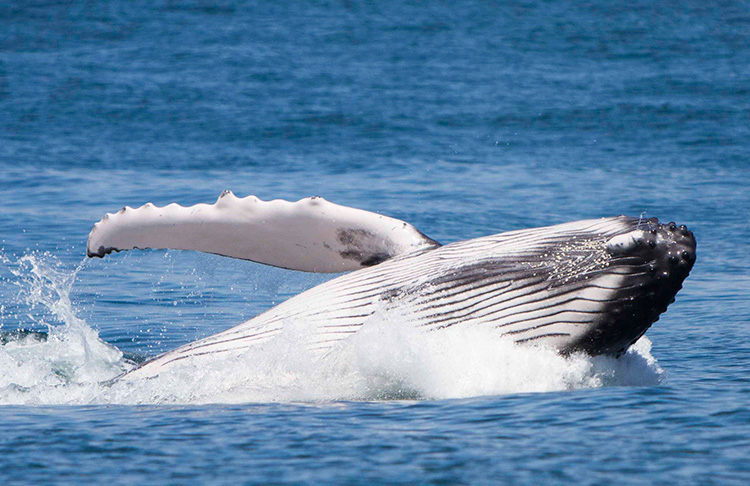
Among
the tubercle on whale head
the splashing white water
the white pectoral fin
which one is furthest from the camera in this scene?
the white pectoral fin

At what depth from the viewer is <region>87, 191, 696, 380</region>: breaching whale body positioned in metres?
8.20

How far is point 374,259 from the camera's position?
9.65m

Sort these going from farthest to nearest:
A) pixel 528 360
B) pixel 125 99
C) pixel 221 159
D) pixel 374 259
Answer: pixel 125 99
pixel 221 159
pixel 374 259
pixel 528 360

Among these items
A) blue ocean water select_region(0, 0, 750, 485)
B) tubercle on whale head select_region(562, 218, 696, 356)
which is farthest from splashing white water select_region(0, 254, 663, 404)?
tubercle on whale head select_region(562, 218, 696, 356)

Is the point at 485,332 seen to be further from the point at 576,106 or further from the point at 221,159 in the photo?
the point at 576,106

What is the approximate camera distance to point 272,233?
9961mm

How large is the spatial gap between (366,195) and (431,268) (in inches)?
492

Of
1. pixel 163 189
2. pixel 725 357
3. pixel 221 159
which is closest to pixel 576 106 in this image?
pixel 221 159

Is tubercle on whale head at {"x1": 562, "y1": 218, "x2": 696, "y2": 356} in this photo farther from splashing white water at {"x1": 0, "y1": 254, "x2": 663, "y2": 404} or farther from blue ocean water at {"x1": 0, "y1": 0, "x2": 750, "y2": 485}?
blue ocean water at {"x1": 0, "y1": 0, "x2": 750, "y2": 485}

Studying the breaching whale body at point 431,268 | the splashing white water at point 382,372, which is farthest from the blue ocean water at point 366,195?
the breaching whale body at point 431,268

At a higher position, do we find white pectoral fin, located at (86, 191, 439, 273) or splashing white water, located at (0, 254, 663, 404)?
white pectoral fin, located at (86, 191, 439, 273)

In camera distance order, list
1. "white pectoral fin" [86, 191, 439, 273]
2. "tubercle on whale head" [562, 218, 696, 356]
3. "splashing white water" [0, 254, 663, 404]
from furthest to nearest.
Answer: "white pectoral fin" [86, 191, 439, 273], "splashing white water" [0, 254, 663, 404], "tubercle on whale head" [562, 218, 696, 356]

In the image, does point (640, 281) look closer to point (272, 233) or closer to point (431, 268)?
point (431, 268)

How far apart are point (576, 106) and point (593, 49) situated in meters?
8.51
